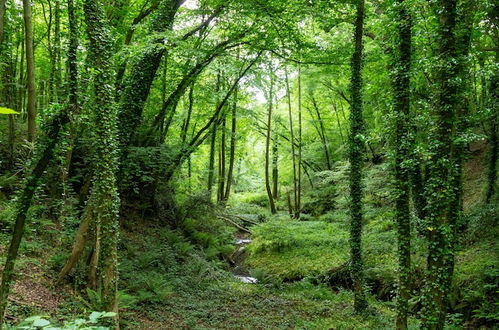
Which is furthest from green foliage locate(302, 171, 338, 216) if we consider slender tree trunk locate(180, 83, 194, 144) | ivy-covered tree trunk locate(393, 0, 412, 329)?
ivy-covered tree trunk locate(393, 0, 412, 329)

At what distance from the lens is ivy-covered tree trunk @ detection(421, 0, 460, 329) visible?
4938 mm

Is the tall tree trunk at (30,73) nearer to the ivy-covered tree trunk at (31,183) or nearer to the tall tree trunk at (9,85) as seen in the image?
the tall tree trunk at (9,85)

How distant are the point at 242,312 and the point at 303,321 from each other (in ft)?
5.42

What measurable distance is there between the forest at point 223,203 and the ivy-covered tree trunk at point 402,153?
1.5 inches

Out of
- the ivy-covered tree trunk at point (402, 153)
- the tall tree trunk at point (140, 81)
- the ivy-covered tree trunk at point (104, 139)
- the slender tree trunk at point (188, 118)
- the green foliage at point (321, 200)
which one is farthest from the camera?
the green foliage at point (321, 200)

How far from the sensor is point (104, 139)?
5352mm

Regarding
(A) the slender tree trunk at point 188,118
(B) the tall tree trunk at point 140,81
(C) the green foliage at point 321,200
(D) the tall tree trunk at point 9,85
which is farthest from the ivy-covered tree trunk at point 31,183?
(C) the green foliage at point 321,200

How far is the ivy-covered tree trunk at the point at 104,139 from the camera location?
17.3ft

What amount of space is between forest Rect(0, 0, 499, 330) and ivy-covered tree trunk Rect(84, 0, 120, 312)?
0.09 ft

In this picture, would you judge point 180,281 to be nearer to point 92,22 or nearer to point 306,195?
point 92,22

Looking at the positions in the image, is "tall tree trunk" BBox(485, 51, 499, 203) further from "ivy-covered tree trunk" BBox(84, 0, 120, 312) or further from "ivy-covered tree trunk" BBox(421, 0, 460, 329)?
"ivy-covered tree trunk" BBox(84, 0, 120, 312)

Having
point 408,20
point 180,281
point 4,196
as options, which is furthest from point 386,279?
point 4,196

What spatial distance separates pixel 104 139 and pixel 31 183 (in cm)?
135

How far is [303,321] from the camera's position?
7730 millimetres
